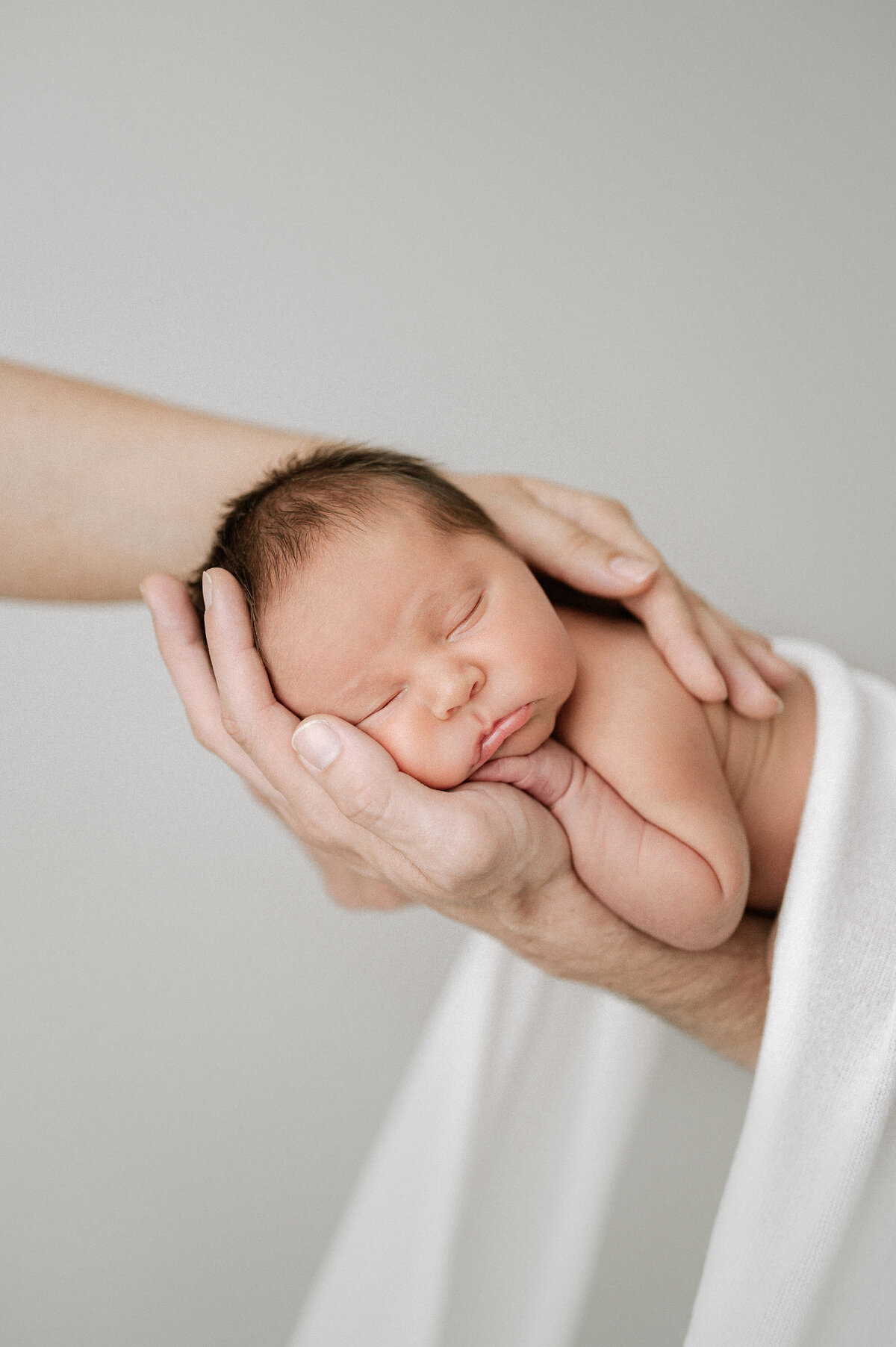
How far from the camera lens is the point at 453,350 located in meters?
2.03

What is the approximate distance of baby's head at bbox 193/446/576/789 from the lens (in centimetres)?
105

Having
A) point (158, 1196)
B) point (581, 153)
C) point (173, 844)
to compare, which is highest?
point (581, 153)

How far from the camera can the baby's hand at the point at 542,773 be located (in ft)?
3.64

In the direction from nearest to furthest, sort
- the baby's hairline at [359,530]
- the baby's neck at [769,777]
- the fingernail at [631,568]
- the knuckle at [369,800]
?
the knuckle at [369,800], the baby's hairline at [359,530], the fingernail at [631,568], the baby's neck at [769,777]

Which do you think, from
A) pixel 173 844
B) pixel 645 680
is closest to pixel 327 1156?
pixel 173 844

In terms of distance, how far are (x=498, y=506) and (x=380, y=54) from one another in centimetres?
113

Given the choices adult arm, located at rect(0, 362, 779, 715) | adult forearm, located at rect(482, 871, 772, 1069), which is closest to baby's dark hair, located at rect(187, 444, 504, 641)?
adult arm, located at rect(0, 362, 779, 715)

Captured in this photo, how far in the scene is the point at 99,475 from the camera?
1295 mm

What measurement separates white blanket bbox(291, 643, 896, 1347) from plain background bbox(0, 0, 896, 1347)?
701 mm

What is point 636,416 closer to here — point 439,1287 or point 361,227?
point 361,227

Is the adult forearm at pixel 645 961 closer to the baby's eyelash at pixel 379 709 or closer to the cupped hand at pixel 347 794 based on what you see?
the cupped hand at pixel 347 794

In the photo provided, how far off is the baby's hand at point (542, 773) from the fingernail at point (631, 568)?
0.19m

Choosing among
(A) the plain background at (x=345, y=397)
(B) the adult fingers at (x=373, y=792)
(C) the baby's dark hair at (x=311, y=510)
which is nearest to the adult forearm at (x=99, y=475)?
(C) the baby's dark hair at (x=311, y=510)

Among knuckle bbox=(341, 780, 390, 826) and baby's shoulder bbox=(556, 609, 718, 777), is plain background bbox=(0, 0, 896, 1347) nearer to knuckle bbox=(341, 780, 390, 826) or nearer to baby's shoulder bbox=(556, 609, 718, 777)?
baby's shoulder bbox=(556, 609, 718, 777)
